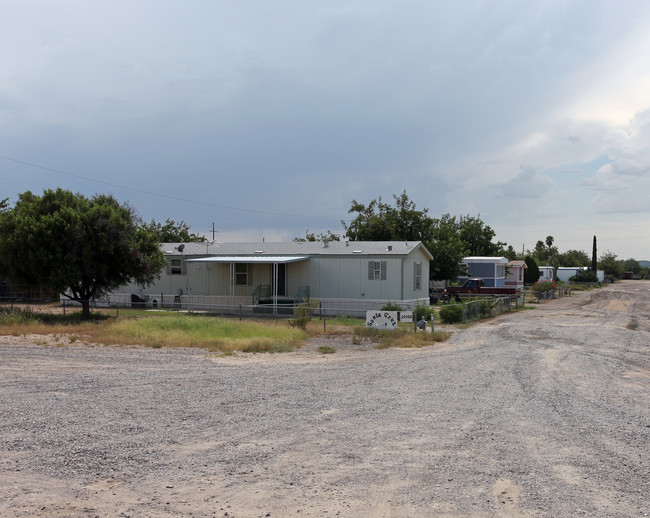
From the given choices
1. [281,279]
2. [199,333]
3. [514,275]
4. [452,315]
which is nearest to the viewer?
[199,333]

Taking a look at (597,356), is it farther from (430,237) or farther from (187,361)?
(430,237)

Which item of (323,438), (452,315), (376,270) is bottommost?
(323,438)

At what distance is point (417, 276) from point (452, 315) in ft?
20.5

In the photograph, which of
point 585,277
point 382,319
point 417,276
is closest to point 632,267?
point 585,277

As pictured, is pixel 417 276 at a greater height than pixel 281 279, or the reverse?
pixel 417 276

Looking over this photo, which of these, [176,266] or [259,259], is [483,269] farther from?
[176,266]

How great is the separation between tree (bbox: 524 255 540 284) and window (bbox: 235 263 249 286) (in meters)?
37.6

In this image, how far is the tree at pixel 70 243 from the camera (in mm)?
22031

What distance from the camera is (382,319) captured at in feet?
63.1

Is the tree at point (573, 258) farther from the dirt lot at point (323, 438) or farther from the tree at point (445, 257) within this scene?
the dirt lot at point (323, 438)

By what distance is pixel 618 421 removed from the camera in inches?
320

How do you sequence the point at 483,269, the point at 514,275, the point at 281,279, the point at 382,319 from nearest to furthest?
the point at 382,319 < the point at 281,279 < the point at 483,269 < the point at 514,275

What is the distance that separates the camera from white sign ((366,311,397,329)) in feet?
62.8

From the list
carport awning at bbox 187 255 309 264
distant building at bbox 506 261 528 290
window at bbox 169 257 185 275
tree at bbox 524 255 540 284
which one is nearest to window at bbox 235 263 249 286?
carport awning at bbox 187 255 309 264
